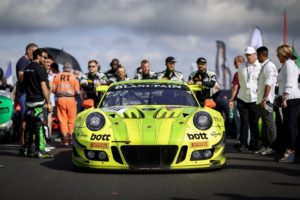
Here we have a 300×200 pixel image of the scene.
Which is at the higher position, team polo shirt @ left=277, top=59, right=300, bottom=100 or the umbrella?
the umbrella

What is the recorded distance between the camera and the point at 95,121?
8648 millimetres

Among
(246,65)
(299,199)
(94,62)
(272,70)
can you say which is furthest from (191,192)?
(94,62)

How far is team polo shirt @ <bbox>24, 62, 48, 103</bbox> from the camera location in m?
10.5

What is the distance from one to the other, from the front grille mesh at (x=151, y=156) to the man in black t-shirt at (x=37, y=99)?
290 cm

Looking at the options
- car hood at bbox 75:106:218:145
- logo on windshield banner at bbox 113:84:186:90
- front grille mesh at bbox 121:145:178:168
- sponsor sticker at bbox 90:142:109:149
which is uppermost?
logo on windshield banner at bbox 113:84:186:90

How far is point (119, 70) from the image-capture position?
1426 cm

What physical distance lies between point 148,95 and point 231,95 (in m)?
3.53

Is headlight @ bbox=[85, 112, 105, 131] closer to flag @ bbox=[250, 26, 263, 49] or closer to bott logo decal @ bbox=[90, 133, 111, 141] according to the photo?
bott logo decal @ bbox=[90, 133, 111, 141]

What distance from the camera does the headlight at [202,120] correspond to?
336 inches

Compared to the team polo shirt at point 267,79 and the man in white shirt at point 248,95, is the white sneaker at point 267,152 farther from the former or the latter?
the team polo shirt at point 267,79

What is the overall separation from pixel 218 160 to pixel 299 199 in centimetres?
241

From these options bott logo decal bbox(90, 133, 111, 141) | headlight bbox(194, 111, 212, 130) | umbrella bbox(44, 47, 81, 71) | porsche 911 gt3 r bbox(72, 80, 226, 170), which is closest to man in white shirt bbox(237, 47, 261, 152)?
porsche 911 gt3 r bbox(72, 80, 226, 170)

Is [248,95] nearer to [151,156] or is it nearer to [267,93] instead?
[267,93]

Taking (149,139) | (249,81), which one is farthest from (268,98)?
(149,139)
